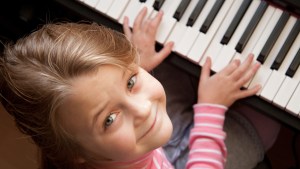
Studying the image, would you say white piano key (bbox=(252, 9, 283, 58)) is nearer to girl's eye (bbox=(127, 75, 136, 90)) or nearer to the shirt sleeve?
the shirt sleeve

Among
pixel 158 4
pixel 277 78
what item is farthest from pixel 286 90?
pixel 158 4

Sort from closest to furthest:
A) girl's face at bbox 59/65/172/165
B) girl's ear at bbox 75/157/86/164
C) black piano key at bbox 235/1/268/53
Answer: girl's face at bbox 59/65/172/165, girl's ear at bbox 75/157/86/164, black piano key at bbox 235/1/268/53

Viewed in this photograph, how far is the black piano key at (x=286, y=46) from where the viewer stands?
928 mm

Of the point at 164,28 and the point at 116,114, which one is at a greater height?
the point at 164,28

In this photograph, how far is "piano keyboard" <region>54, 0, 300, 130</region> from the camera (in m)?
0.92

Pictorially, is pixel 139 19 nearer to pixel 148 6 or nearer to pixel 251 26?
pixel 148 6

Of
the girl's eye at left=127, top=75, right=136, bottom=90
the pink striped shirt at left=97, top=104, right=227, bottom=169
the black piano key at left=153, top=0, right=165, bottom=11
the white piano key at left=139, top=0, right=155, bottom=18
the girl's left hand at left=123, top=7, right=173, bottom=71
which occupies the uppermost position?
the black piano key at left=153, top=0, right=165, bottom=11

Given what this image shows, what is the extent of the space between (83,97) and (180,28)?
Result: 342 millimetres

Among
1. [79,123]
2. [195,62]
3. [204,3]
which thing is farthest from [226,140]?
[79,123]

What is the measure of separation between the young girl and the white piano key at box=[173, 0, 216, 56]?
165 millimetres

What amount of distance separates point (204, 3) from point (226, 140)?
0.34m

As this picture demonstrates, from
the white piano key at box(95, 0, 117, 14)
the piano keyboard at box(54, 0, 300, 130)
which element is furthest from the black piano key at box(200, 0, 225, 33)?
the white piano key at box(95, 0, 117, 14)

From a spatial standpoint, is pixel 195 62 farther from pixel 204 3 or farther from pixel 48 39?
pixel 48 39

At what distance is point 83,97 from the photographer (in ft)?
2.39
